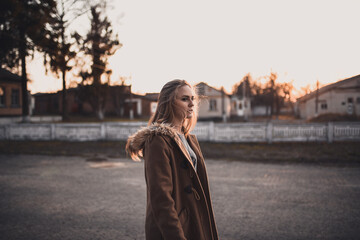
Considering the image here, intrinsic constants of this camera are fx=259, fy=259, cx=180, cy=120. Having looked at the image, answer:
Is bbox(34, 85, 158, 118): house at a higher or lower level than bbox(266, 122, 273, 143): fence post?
higher

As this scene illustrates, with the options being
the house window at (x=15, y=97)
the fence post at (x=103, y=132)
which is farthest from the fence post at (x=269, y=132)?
the house window at (x=15, y=97)

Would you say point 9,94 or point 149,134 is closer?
point 149,134

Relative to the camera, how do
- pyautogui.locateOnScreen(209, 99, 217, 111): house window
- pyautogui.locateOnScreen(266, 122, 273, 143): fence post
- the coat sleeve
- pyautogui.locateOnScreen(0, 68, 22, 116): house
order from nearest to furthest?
1. the coat sleeve
2. pyautogui.locateOnScreen(266, 122, 273, 143): fence post
3. pyautogui.locateOnScreen(0, 68, 22, 116): house
4. pyautogui.locateOnScreen(209, 99, 217, 111): house window

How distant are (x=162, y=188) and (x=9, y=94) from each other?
30.0 meters

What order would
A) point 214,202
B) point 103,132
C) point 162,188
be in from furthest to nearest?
point 103,132
point 214,202
point 162,188

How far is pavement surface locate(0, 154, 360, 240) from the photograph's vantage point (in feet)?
12.1

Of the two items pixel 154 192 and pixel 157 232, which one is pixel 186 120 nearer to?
pixel 154 192

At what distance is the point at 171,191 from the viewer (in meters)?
1.63

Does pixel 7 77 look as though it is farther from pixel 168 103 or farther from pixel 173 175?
pixel 173 175

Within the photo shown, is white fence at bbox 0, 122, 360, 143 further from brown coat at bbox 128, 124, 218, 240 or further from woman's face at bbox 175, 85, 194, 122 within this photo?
brown coat at bbox 128, 124, 218, 240

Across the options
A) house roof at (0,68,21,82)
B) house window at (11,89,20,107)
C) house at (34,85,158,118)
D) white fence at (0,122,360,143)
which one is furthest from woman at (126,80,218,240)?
house at (34,85,158,118)

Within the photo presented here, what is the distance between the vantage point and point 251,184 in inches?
244

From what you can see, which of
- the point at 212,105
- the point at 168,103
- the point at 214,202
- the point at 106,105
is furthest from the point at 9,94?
the point at 168,103

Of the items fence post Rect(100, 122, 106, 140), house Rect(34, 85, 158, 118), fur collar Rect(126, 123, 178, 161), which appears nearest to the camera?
fur collar Rect(126, 123, 178, 161)
